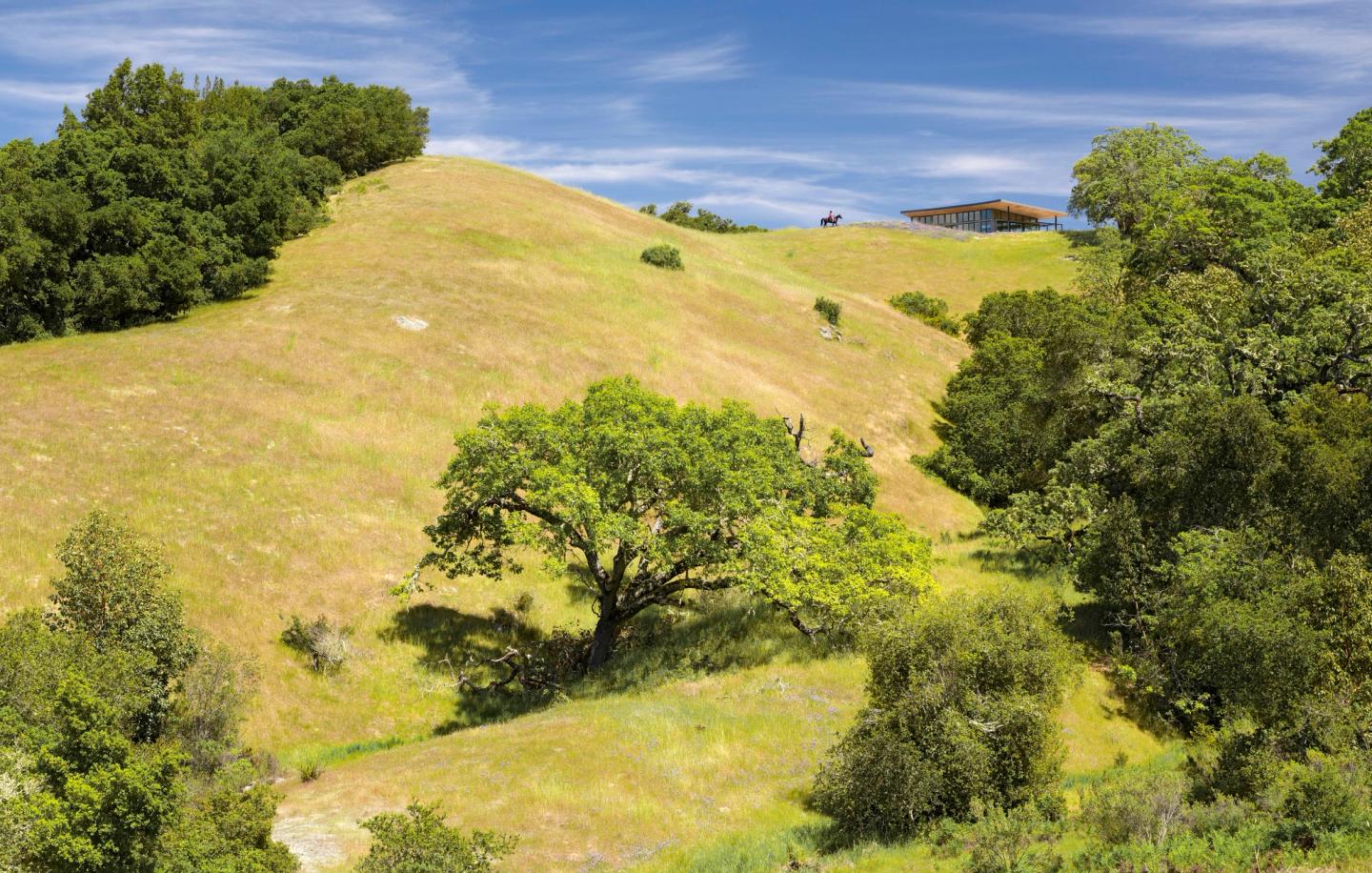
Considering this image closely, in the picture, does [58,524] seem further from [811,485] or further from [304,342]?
[811,485]

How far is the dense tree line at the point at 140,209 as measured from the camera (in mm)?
52688

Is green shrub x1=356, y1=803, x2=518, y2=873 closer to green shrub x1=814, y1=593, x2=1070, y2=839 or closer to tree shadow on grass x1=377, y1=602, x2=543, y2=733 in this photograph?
green shrub x1=814, y1=593, x2=1070, y2=839

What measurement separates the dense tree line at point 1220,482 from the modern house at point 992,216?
304 ft

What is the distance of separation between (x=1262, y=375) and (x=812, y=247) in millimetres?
91915

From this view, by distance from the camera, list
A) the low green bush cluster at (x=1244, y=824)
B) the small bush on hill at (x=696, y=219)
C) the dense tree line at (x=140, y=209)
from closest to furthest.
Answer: the low green bush cluster at (x=1244, y=824)
the dense tree line at (x=140, y=209)
the small bush on hill at (x=696, y=219)

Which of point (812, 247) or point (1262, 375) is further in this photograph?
point (812, 247)

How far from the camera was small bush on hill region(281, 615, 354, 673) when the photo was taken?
33.6m

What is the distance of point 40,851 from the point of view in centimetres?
1662

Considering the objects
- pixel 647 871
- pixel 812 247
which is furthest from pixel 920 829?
pixel 812 247

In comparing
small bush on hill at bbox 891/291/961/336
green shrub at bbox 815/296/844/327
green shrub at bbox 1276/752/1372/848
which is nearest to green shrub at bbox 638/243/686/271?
green shrub at bbox 815/296/844/327

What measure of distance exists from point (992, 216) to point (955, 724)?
160 metres

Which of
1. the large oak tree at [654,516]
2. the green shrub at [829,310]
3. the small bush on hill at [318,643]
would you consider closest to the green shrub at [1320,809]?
the large oak tree at [654,516]

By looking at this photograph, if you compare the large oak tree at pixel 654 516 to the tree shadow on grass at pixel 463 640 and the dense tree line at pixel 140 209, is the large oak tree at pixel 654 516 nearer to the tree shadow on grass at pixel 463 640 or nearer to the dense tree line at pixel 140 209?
the tree shadow on grass at pixel 463 640

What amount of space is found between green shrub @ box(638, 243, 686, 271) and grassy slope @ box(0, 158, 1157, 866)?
2.55 metres
